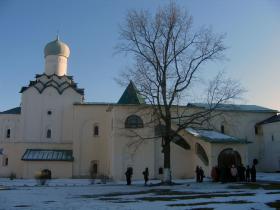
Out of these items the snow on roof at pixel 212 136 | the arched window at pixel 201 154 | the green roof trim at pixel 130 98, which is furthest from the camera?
the green roof trim at pixel 130 98

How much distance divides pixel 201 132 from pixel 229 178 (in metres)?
8.65

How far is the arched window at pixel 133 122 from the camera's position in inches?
1353

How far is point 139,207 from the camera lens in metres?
12.6

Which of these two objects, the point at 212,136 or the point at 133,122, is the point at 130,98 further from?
the point at 212,136

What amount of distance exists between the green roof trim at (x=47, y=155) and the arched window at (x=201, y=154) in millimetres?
12266

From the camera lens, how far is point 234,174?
25.4m

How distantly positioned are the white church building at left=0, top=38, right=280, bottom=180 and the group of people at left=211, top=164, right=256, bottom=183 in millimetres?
4378

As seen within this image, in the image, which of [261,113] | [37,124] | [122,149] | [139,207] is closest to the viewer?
[139,207]

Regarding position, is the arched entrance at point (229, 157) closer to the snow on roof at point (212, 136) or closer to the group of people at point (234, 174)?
the snow on roof at point (212, 136)

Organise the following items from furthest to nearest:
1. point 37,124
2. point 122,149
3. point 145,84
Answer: point 37,124 < point 122,149 < point 145,84

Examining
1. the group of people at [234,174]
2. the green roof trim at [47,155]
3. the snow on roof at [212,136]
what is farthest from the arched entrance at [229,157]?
the green roof trim at [47,155]

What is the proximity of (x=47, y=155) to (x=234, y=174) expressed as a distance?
19.5m

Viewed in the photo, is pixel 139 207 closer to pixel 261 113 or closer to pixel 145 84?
pixel 145 84

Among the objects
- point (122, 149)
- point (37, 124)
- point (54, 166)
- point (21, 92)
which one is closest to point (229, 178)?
point (122, 149)
